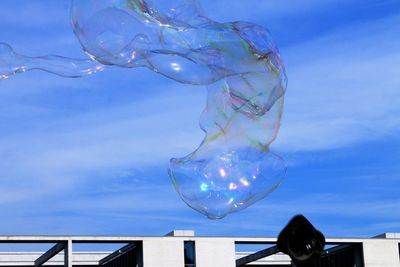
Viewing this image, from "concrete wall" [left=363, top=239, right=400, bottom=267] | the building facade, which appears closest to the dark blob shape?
the building facade

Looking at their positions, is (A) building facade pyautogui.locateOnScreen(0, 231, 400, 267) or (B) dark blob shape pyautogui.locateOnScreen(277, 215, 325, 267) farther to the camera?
(A) building facade pyautogui.locateOnScreen(0, 231, 400, 267)

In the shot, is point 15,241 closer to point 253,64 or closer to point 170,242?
point 170,242

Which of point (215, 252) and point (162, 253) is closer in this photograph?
point (162, 253)

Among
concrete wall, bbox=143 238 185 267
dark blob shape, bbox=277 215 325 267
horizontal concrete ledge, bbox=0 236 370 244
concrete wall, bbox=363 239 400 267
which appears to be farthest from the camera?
concrete wall, bbox=363 239 400 267

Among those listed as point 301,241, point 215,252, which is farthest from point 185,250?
point 301,241

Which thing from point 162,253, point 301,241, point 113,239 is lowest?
point 301,241

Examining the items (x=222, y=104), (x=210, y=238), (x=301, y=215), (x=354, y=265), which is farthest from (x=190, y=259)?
(x=301, y=215)

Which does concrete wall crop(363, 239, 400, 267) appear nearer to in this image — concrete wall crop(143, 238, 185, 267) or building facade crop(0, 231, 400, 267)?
building facade crop(0, 231, 400, 267)

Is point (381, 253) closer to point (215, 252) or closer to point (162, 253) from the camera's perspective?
point (215, 252)

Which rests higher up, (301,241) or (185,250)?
(185,250)

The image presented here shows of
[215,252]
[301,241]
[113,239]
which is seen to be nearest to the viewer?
[301,241]

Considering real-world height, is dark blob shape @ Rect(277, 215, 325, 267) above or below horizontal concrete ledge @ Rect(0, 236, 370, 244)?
below

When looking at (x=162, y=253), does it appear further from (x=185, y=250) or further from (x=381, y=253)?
(x=381, y=253)

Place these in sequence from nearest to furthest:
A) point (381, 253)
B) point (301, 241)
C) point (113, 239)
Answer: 1. point (301, 241)
2. point (113, 239)
3. point (381, 253)
